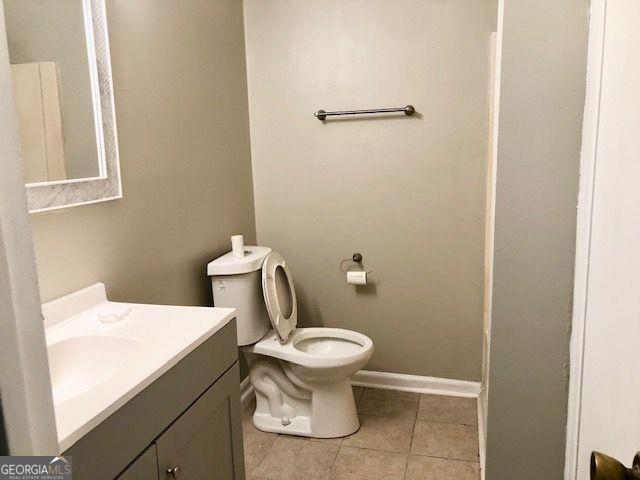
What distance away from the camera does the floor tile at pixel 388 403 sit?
2.70 m

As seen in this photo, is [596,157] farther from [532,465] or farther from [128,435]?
[128,435]

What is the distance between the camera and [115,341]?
1492 mm

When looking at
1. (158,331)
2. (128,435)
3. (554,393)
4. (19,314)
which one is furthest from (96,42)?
(554,393)

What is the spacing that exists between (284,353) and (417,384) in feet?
2.97

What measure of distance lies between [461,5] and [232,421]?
2.07m

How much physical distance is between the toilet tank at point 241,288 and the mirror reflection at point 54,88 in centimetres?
75

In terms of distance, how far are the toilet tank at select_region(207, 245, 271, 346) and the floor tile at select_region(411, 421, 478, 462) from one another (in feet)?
2.92

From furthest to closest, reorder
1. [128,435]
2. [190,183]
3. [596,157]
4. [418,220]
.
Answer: [418,220] < [190,183] < [596,157] < [128,435]

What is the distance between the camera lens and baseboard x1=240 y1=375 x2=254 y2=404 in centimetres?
281

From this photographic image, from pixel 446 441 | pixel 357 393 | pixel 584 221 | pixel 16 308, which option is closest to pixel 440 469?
pixel 446 441

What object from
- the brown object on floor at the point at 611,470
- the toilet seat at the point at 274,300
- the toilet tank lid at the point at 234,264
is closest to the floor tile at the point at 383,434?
the toilet seat at the point at 274,300

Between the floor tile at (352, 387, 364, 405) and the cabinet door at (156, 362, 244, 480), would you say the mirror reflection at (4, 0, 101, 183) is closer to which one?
the cabinet door at (156, 362, 244, 480)

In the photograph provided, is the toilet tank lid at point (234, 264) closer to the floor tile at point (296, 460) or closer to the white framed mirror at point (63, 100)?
the white framed mirror at point (63, 100)

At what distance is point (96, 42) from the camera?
5.71 feet
